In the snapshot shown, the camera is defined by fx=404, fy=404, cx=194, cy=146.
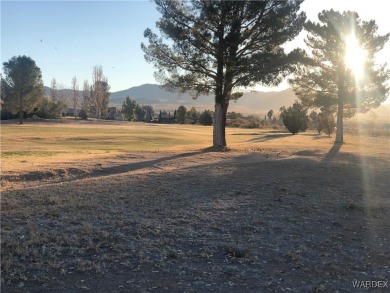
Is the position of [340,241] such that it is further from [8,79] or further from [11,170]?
[8,79]

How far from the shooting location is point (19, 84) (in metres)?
62.2

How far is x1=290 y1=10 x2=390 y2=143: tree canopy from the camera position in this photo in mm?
33344

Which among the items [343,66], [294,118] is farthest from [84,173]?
[294,118]

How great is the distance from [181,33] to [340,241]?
17.9 meters

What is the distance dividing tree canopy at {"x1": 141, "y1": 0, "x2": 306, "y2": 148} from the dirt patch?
12.1 m

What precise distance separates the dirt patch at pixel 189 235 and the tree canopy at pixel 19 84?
55475 mm

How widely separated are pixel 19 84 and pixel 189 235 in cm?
6250

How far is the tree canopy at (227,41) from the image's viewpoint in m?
22.4

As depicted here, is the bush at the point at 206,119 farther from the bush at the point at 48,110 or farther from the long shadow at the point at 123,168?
the long shadow at the point at 123,168

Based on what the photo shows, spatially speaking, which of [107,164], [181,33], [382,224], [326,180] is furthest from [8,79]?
[382,224]

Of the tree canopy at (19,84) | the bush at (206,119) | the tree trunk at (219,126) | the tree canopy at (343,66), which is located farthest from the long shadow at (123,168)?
the bush at (206,119)

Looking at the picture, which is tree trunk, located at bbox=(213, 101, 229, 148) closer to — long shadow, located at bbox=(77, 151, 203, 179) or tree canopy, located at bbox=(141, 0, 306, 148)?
tree canopy, located at bbox=(141, 0, 306, 148)

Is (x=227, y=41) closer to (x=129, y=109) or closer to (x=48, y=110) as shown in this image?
(x=48, y=110)

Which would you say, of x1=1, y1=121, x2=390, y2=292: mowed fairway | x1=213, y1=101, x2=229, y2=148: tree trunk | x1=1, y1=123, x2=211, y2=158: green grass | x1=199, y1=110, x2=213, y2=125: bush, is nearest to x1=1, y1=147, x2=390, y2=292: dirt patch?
x1=1, y1=121, x2=390, y2=292: mowed fairway
